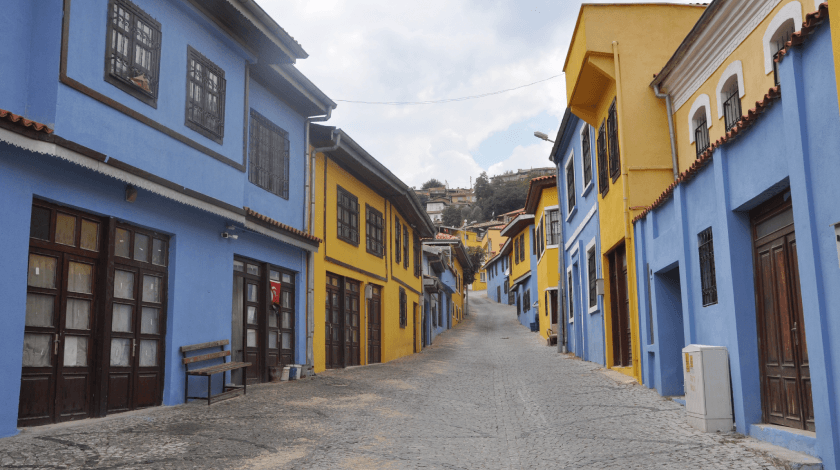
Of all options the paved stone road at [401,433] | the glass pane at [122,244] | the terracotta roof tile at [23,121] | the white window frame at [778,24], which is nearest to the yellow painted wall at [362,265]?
the paved stone road at [401,433]

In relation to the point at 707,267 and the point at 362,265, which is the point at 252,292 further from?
the point at 707,267

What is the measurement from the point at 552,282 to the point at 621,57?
48.3 ft

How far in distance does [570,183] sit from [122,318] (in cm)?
1400

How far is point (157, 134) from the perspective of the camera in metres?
9.41

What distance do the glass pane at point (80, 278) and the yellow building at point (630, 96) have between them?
865 centimetres

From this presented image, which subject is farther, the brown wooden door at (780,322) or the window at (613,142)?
the window at (613,142)

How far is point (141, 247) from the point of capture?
9484 mm

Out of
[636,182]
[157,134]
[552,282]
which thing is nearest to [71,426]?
[157,134]

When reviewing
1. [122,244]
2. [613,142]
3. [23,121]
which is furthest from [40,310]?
[613,142]

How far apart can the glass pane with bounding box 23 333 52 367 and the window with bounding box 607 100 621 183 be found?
9.62 meters

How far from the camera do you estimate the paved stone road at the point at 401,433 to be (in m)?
6.43

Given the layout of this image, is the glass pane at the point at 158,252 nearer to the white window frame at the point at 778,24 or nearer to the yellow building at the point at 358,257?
the yellow building at the point at 358,257

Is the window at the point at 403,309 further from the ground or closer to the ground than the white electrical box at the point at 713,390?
further from the ground

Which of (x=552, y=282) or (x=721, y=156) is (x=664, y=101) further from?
(x=552, y=282)
